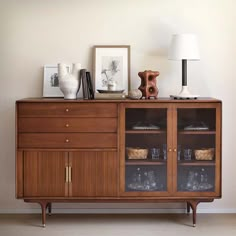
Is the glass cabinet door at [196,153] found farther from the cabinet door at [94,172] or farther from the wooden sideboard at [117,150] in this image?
the cabinet door at [94,172]

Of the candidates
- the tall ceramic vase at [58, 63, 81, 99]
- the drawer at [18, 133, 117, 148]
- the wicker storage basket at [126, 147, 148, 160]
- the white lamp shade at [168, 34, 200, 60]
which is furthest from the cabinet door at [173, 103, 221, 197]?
the tall ceramic vase at [58, 63, 81, 99]

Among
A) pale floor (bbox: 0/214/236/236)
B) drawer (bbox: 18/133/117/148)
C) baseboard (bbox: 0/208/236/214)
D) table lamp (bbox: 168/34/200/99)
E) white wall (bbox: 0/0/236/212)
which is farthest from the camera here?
baseboard (bbox: 0/208/236/214)

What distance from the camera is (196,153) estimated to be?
462 cm

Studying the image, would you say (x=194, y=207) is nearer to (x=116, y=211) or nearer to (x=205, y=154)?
(x=205, y=154)

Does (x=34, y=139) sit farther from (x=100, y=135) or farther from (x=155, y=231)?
(x=155, y=231)

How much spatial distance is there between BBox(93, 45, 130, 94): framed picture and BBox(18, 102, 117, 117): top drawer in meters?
0.45

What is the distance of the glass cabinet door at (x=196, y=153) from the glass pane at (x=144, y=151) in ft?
0.42

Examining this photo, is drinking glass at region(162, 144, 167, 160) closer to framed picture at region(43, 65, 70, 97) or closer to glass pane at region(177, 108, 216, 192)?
glass pane at region(177, 108, 216, 192)

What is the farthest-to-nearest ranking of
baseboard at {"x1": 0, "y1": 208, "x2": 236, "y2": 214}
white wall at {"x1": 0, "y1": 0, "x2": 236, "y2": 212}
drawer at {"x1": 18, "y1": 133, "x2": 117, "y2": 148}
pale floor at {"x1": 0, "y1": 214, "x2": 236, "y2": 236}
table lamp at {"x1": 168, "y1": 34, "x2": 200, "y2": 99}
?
1. baseboard at {"x1": 0, "y1": 208, "x2": 236, "y2": 214}
2. white wall at {"x1": 0, "y1": 0, "x2": 236, "y2": 212}
3. table lamp at {"x1": 168, "y1": 34, "x2": 200, "y2": 99}
4. drawer at {"x1": 18, "y1": 133, "x2": 117, "y2": 148}
5. pale floor at {"x1": 0, "y1": 214, "x2": 236, "y2": 236}

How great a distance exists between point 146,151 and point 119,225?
0.64 meters

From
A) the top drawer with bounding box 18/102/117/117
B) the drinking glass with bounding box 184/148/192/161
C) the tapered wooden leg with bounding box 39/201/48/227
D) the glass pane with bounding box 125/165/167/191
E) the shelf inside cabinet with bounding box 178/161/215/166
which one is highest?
the top drawer with bounding box 18/102/117/117

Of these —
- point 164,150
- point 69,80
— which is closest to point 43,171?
point 69,80

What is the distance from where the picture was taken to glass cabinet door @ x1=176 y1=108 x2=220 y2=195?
4598mm

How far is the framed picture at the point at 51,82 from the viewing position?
4953 mm
